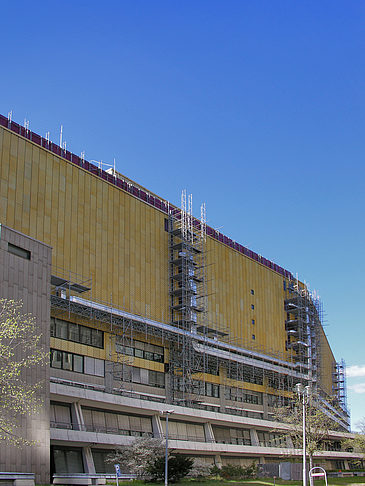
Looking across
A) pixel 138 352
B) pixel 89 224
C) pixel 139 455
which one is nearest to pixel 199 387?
pixel 138 352

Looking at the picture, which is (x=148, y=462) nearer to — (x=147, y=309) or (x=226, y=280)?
(x=147, y=309)

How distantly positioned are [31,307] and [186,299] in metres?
30.0

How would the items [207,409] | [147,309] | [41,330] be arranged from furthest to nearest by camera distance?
1. [207,409]
2. [147,309]
3. [41,330]

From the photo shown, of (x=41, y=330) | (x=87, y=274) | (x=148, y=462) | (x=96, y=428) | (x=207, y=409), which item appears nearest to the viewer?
(x=41, y=330)

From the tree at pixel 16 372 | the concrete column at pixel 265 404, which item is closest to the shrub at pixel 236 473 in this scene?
the concrete column at pixel 265 404

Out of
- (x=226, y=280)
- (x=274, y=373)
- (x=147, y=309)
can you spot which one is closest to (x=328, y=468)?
(x=274, y=373)

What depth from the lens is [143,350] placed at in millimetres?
66375

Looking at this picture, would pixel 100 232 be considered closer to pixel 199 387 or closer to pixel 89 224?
pixel 89 224

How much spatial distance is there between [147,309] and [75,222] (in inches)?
552

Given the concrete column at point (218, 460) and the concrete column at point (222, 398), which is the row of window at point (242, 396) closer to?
the concrete column at point (222, 398)

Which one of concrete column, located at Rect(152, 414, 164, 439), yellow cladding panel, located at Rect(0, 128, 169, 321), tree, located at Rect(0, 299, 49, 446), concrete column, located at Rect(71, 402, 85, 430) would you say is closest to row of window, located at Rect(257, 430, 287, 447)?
concrete column, located at Rect(152, 414, 164, 439)

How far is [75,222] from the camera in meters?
60.8

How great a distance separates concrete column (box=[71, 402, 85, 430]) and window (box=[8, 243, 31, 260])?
16141 millimetres

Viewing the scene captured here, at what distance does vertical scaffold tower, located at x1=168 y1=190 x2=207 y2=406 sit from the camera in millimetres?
69938
